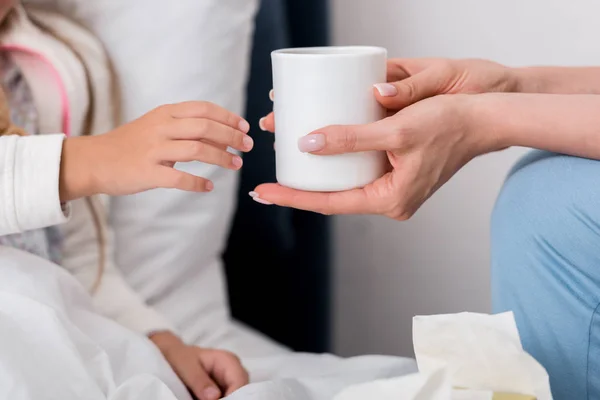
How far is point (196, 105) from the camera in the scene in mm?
744

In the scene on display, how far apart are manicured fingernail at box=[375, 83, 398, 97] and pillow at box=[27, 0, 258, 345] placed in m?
0.39

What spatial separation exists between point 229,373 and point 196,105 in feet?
1.07

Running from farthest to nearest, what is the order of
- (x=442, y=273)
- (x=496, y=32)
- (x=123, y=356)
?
(x=442, y=273) → (x=496, y=32) → (x=123, y=356)

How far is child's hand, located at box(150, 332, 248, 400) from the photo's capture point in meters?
0.86

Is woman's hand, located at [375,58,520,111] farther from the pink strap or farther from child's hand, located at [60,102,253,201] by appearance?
the pink strap

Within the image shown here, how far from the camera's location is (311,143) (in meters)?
0.69

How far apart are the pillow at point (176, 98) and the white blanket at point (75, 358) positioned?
8.1 inches

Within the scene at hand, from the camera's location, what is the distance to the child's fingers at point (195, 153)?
72cm

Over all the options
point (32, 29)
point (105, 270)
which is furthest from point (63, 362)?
point (32, 29)

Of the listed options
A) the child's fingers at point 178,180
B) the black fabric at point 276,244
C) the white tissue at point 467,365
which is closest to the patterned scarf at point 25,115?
the child's fingers at point 178,180

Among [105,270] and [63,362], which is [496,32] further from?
[63,362]

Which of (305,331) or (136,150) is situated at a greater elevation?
(136,150)

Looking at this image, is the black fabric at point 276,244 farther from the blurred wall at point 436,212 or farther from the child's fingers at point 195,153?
the child's fingers at point 195,153

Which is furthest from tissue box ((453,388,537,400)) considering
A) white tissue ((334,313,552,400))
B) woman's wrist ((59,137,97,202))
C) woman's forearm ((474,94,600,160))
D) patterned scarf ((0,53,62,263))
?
patterned scarf ((0,53,62,263))
